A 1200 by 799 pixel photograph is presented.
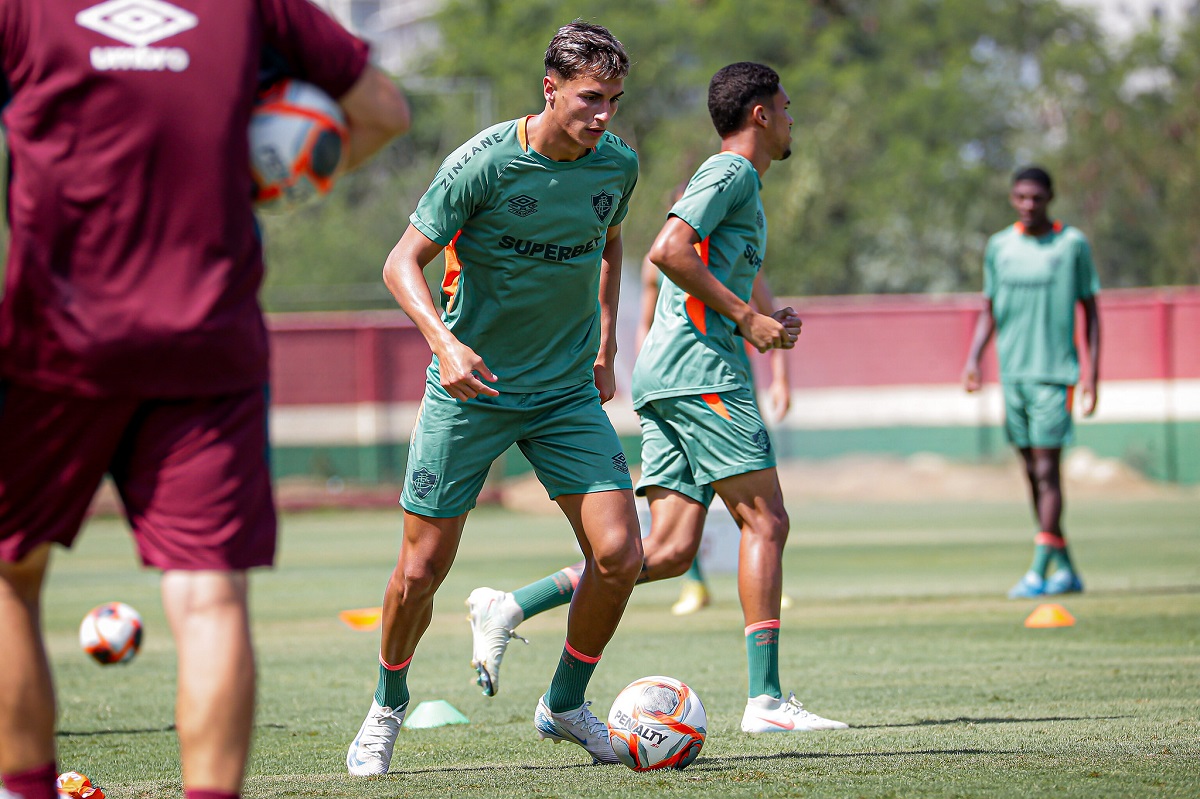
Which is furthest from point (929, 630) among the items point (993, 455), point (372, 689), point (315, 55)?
point (993, 455)

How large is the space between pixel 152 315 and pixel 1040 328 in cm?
873

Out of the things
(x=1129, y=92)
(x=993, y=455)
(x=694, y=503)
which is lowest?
(x=993, y=455)

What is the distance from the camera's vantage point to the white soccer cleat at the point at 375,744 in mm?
5117

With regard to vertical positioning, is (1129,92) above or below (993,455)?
above

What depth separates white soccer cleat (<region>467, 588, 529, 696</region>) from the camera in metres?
5.82

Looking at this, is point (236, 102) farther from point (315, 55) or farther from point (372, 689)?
point (372, 689)

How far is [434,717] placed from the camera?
6305mm

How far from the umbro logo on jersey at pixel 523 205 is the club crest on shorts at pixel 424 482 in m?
0.91

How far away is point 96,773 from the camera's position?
5.23 meters

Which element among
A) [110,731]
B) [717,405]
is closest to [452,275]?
[717,405]

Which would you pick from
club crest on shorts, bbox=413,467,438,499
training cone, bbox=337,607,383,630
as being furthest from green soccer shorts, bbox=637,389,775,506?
training cone, bbox=337,607,383,630

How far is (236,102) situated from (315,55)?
0.22 metres

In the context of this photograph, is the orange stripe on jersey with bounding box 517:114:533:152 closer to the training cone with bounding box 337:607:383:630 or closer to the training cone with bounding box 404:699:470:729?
the training cone with bounding box 404:699:470:729

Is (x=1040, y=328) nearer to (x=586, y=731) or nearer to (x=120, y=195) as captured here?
(x=586, y=731)
